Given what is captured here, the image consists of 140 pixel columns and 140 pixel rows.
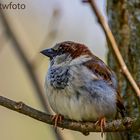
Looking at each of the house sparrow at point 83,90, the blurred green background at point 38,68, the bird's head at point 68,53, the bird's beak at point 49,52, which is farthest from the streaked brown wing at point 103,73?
the blurred green background at point 38,68

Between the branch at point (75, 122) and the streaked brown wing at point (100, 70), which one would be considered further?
the streaked brown wing at point (100, 70)

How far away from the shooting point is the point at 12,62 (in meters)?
7.01

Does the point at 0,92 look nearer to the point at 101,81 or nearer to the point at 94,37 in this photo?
the point at 94,37

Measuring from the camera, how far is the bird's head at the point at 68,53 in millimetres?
3246

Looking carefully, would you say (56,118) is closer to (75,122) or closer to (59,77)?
(75,122)

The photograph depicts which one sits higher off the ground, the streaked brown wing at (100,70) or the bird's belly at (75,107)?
the streaked brown wing at (100,70)

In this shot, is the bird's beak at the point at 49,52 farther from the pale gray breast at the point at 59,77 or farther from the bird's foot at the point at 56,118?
the bird's foot at the point at 56,118

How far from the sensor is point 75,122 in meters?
2.79

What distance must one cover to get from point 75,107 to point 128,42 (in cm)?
64

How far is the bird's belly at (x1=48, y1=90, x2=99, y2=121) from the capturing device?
2.94 meters

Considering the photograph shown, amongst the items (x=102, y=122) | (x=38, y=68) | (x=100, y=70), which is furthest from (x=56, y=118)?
(x=38, y=68)

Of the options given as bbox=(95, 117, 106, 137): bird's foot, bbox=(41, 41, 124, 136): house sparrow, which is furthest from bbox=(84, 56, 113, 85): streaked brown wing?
bbox=(95, 117, 106, 137): bird's foot

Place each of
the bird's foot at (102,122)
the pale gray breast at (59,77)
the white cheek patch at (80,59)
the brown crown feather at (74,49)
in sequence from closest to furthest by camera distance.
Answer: the bird's foot at (102,122)
the pale gray breast at (59,77)
the white cheek patch at (80,59)
the brown crown feather at (74,49)

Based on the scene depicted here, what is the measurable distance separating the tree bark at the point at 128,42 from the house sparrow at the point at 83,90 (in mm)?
207
